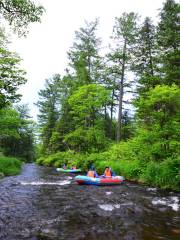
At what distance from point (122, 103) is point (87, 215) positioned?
2510 centimetres

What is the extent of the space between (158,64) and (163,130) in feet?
37.6

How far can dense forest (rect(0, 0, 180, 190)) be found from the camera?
59.5 feet

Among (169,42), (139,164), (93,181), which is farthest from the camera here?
(169,42)

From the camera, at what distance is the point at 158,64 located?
90.6 ft

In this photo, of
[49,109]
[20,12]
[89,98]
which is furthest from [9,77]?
[49,109]

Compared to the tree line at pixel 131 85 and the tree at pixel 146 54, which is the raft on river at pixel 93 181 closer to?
the tree line at pixel 131 85

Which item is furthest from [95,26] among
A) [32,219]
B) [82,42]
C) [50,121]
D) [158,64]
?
[32,219]

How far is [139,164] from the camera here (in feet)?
66.8

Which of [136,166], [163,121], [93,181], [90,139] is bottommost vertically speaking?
[93,181]

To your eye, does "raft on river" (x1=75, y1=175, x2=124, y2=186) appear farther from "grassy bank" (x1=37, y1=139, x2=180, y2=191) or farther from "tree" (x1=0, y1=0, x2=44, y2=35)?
"tree" (x1=0, y1=0, x2=44, y2=35)

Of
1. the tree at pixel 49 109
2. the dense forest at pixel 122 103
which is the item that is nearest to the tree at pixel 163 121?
the dense forest at pixel 122 103

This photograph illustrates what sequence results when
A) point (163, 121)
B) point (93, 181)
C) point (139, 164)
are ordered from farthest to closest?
point (139, 164)
point (163, 121)
point (93, 181)

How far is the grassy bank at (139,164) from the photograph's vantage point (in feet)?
54.0

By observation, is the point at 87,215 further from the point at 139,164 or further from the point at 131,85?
the point at 131,85
